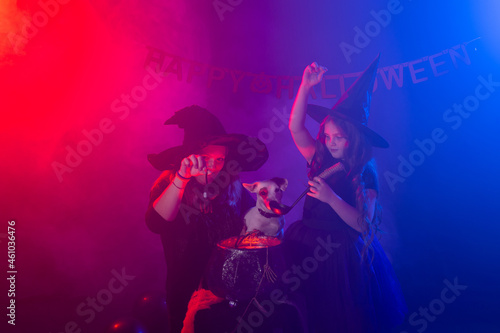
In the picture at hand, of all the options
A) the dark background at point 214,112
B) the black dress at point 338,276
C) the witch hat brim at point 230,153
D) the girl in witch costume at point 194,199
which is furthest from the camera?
the dark background at point 214,112

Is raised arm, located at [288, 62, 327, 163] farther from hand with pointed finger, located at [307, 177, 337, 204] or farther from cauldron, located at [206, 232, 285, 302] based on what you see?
cauldron, located at [206, 232, 285, 302]

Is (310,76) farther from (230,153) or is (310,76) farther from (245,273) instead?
(245,273)

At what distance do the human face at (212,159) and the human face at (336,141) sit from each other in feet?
2.39

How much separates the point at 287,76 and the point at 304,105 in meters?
0.79

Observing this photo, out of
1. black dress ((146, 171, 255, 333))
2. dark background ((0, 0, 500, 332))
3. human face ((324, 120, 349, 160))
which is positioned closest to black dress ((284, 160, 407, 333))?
human face ((324, 120, 349, 160))

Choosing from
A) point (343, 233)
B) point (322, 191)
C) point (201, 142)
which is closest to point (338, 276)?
point (343, 233)

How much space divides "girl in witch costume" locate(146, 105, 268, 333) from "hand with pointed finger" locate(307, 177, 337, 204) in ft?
1.59

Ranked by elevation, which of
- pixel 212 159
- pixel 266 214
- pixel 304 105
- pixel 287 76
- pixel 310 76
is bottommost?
pixel 266 214

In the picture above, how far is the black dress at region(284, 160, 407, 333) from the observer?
1977 mm

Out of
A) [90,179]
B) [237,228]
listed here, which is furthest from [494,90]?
[90,179]

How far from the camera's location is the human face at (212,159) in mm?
2201

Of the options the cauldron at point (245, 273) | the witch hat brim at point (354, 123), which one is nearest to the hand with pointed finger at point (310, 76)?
the witch hat brim at point (354, 123)

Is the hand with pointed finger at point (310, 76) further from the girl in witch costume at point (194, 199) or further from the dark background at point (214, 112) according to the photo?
the dark background at point (214, 112)

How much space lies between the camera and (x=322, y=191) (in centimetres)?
207
